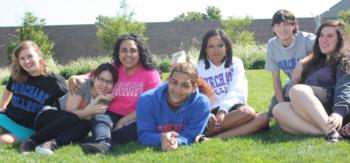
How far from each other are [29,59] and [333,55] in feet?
11.2

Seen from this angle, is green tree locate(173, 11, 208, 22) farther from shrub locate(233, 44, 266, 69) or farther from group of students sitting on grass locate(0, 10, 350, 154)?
group of students sitting on grass locate(0, 10, 350, 154)

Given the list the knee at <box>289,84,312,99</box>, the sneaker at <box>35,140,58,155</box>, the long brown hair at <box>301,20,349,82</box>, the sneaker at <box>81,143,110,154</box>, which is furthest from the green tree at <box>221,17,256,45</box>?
the sneaker at <box>81,143,110,154</box>

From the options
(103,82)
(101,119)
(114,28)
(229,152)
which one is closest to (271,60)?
(229,152)

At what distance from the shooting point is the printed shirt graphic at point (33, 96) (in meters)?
5.34

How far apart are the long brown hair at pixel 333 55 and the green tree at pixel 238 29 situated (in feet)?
71.5

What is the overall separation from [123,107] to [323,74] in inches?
89.6

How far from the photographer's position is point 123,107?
17.4 ft

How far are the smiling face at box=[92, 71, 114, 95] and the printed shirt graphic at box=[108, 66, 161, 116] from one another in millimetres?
94

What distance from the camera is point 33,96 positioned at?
5.33 metres

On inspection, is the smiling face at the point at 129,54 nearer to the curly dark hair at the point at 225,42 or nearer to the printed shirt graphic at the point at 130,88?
the printed shirt graphic at the point at 130,88

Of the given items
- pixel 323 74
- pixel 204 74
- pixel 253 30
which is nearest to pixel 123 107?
pixel 204 74

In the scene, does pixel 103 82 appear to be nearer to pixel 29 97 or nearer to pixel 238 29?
pixel 29 97

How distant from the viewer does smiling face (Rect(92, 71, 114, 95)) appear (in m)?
5.21

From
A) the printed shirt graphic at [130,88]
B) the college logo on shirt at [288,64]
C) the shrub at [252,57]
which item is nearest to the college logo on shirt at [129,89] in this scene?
the printed shirt graphic at [130,88]
